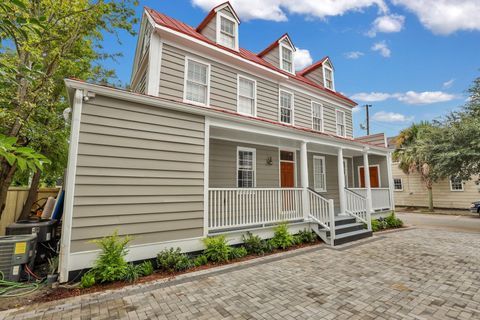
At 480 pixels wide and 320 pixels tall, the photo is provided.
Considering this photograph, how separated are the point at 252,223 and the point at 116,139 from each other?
13.6ft

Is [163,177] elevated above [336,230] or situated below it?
above

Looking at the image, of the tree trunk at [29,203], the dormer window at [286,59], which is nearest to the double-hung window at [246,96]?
the dormer window at [286,59]

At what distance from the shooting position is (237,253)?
573cm

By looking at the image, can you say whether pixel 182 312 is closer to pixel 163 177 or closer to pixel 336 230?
pixel 163 177

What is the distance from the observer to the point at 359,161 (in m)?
12.9

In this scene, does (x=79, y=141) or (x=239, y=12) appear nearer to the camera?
(x=79, y=141)

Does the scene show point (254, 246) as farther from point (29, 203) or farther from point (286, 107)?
point (29, 203)

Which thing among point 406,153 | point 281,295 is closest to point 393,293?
point 281,295

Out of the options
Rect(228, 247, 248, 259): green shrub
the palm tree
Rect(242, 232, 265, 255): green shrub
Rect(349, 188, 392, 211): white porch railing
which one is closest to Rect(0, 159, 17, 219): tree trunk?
Rect(228, 247, 248, 259): green shrub

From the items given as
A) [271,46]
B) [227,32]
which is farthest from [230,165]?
[271,46]

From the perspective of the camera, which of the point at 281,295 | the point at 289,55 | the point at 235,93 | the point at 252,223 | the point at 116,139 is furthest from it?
the point at 289,55

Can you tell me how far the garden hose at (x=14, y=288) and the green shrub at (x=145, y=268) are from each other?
1697 millimetres

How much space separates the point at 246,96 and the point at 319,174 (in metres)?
5.36

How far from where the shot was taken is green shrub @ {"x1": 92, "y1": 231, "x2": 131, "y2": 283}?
4.11 meters
